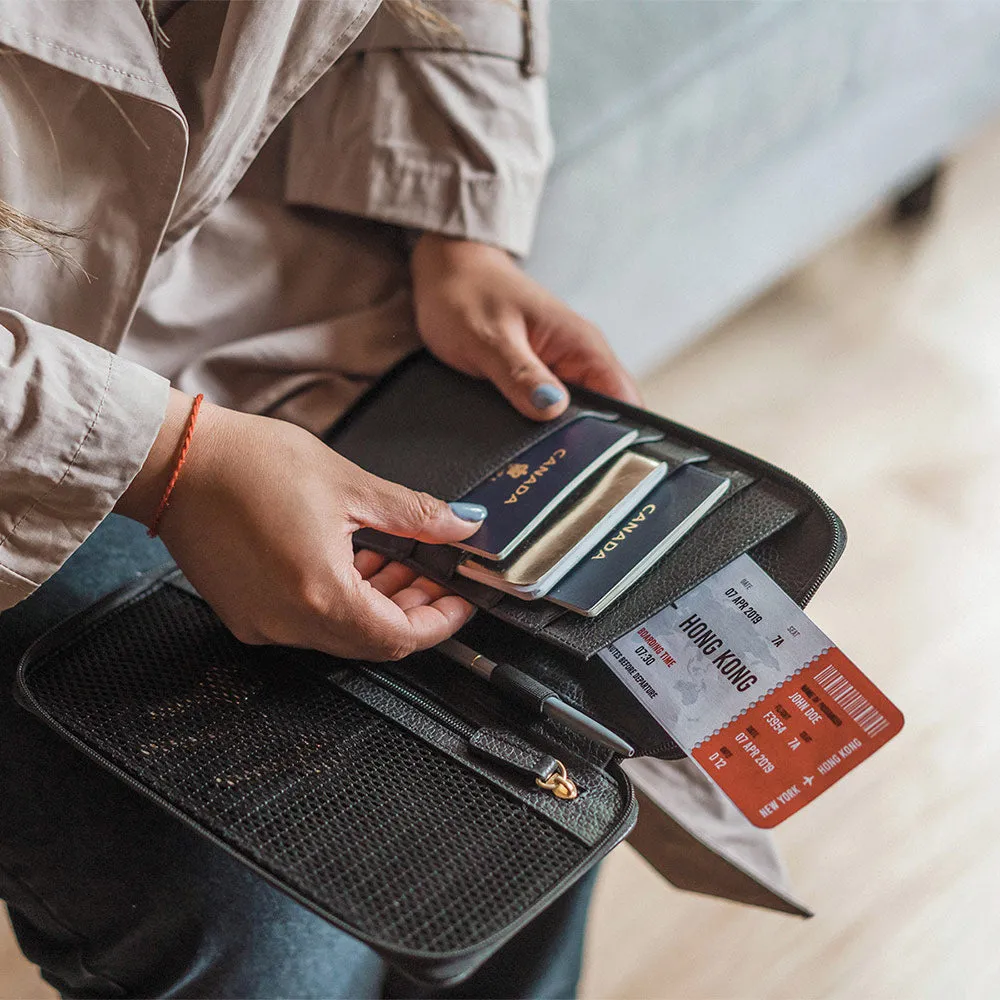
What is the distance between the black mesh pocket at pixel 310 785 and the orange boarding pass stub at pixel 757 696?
5 centimetres

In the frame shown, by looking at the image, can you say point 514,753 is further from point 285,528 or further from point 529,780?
point 285,528

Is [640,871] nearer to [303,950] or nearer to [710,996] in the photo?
[710,996]

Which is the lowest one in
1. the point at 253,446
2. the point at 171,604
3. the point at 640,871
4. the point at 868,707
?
the point at 640,871

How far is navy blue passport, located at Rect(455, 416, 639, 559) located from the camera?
60cm

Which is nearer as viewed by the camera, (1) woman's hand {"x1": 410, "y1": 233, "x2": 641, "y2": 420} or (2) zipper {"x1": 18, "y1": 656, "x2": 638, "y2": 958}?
(2) zipper {"x1": 18, "y1": 656, "x2": 638, "y2": 958}

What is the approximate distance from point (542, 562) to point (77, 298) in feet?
1.03

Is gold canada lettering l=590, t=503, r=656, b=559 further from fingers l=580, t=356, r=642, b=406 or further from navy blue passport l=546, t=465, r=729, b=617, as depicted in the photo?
fingers l=580, t=356, r=642, b=406

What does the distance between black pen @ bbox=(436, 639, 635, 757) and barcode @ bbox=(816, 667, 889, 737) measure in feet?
0.33

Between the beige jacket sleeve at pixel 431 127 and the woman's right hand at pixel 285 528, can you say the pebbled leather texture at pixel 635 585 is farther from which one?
the beige jacket sleeve at pixel 431 127

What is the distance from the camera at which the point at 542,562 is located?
580 mm

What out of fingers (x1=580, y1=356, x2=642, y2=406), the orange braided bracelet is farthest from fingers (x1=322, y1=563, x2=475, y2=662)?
fingers (x1=580, y1=356, x2=642, y2=406)

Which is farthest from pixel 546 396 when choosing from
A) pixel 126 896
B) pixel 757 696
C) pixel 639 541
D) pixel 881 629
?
pixel 881 629

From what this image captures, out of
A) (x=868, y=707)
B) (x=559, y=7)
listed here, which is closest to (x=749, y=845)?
(x=868, y=707)

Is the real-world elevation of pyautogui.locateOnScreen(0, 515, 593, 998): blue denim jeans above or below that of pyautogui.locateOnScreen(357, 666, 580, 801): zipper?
below
